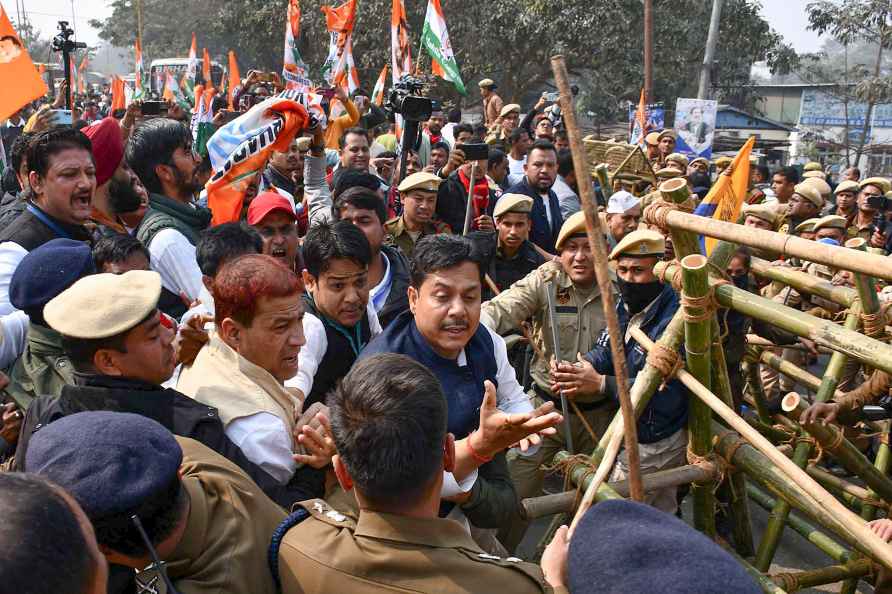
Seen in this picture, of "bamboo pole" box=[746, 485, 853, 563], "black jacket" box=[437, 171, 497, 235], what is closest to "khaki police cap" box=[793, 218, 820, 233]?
"black jacket" box=[437, 171, 497, 235]

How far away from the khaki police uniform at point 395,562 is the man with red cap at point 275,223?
2.10 metres

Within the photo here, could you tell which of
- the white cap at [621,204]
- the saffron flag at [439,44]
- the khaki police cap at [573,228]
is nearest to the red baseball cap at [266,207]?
the khaki police cap at [573,228]

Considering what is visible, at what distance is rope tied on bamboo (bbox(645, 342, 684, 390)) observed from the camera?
8.21ft

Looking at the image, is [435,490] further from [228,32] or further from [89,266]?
[228,32]

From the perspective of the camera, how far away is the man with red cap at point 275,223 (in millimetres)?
3451

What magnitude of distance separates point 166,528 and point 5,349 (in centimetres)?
146

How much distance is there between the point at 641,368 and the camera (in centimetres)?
334

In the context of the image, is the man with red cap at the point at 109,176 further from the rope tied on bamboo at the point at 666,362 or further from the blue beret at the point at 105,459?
the rope tied on bamboo at the point at 666,362

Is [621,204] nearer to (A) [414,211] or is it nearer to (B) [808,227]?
(A) [414,211]

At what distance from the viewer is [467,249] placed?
262 centimetres

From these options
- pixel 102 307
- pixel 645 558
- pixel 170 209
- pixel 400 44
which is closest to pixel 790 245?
pixel 645 558

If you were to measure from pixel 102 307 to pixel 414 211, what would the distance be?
10.1 feet

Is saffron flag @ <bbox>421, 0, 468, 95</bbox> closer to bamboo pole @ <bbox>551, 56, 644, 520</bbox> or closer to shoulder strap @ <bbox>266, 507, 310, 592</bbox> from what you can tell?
bamboo pole @ <bbox>551, 56, 644, 520</bbox>

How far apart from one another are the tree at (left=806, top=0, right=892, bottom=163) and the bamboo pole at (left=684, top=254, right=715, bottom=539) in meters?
17.0
